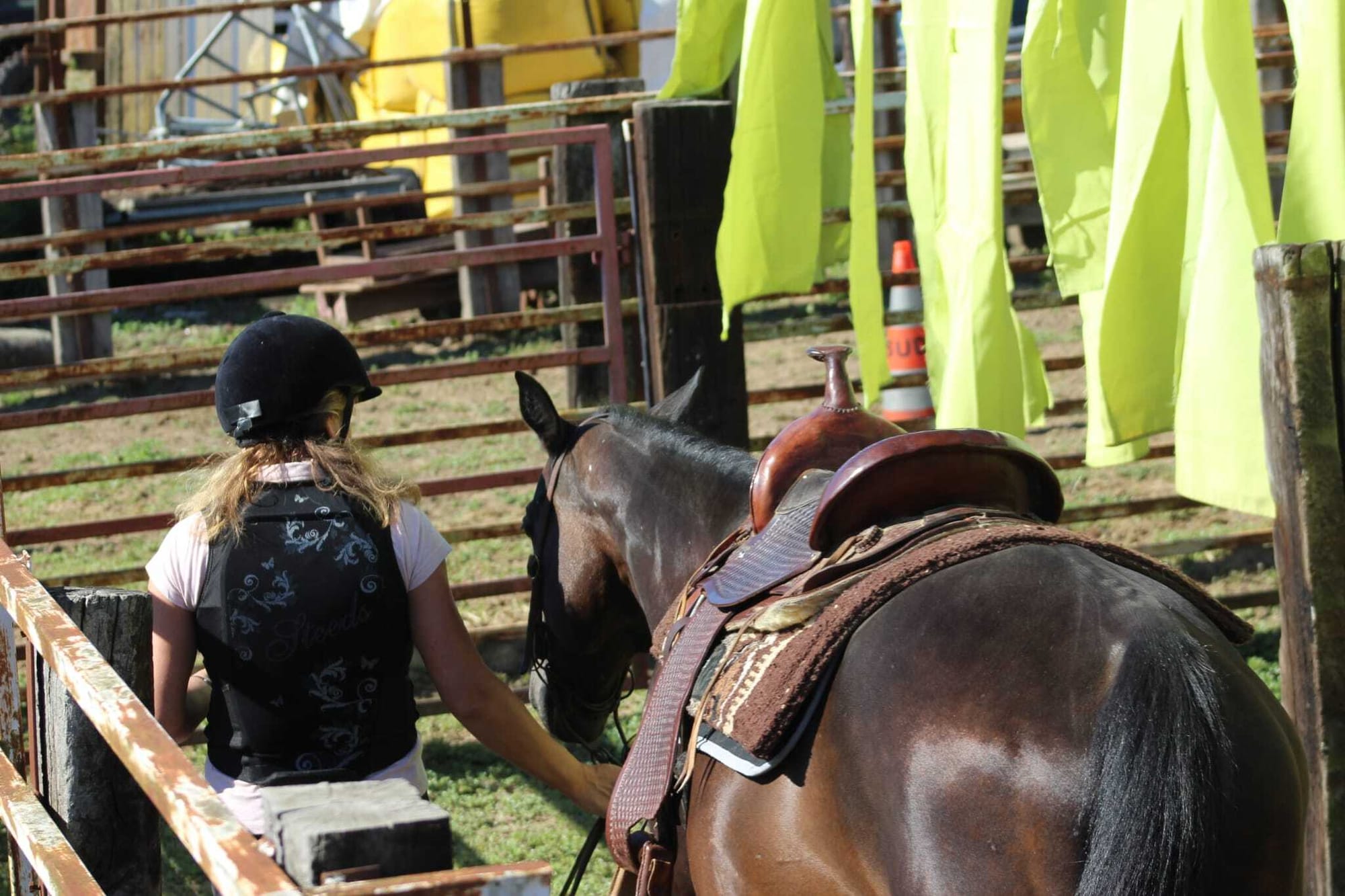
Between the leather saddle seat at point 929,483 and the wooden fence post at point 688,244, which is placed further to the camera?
the wooden fence post at point 688,244

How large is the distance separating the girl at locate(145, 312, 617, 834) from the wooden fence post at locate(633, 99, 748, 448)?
241cm

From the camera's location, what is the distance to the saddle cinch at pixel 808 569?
1.93 meters

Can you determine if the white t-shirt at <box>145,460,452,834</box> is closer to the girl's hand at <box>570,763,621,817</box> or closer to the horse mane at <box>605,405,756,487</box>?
the girl's hand at <box>570,763,621,817</box>

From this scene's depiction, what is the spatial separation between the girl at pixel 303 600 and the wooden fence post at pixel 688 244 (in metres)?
2.41

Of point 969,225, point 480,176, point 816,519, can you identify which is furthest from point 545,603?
point 480,176

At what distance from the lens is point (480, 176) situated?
9203 millimetres

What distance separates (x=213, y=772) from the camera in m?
2.38

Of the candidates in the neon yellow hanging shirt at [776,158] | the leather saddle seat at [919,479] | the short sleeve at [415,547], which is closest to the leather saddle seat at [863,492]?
the leather saddle seat at [919,479]

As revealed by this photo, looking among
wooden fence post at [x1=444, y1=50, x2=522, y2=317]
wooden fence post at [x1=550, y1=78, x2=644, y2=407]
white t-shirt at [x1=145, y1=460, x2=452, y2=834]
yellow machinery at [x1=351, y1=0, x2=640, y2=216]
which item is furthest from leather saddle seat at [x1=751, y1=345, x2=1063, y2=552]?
yellow machinery at [x1=351, y1=0, x2=640, y2=216]

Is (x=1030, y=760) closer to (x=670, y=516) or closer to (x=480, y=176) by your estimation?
(x=670, y=516)

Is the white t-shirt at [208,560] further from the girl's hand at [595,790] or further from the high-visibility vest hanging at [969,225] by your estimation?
the high-visibility vest hanging at [969,225]

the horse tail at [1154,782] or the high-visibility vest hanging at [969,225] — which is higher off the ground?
the high-visibility vest hanging at [969,225]

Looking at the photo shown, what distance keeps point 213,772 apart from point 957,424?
1947mm

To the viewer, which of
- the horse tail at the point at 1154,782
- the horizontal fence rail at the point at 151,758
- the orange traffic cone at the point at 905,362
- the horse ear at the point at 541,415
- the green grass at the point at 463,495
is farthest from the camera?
the orange traffic cone at the point at 905,362
